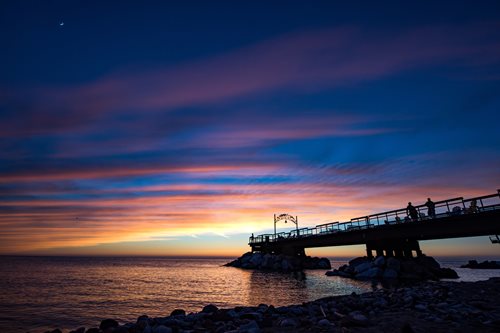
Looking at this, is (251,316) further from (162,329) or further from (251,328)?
(162,329)

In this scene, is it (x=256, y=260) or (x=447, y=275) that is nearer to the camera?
(x=447, y=275)

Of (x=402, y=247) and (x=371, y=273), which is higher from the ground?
(x=402, y=247)

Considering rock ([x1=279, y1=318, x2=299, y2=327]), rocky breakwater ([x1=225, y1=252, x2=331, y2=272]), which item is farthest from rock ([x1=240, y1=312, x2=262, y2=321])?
rocky breakwater ([x1=225, y1=252, x2=331, y2=272])

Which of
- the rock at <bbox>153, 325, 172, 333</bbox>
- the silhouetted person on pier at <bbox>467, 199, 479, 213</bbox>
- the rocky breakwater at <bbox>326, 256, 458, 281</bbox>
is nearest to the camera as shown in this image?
the rock at <bbox>153, 325, 172, 333</bbox>

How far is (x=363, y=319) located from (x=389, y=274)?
30.1 m

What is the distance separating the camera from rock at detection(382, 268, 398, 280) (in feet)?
120

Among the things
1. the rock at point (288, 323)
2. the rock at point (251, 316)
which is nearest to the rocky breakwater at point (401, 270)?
the rock at point (251, 316)

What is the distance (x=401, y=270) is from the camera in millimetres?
37312

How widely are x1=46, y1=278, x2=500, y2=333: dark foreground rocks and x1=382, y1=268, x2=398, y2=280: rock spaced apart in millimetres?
22033

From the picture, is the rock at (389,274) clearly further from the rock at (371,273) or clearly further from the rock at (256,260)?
the rock at (256,260)

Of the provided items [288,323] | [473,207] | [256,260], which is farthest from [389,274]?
[256,260]

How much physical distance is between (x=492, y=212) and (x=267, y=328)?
25.4m

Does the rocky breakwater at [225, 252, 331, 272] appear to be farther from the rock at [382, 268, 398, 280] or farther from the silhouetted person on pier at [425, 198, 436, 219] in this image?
the silhouetted person on pier at [425, 198, 436, 219]

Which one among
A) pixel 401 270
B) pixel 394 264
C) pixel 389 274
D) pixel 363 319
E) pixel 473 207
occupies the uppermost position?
pixel 473 207
